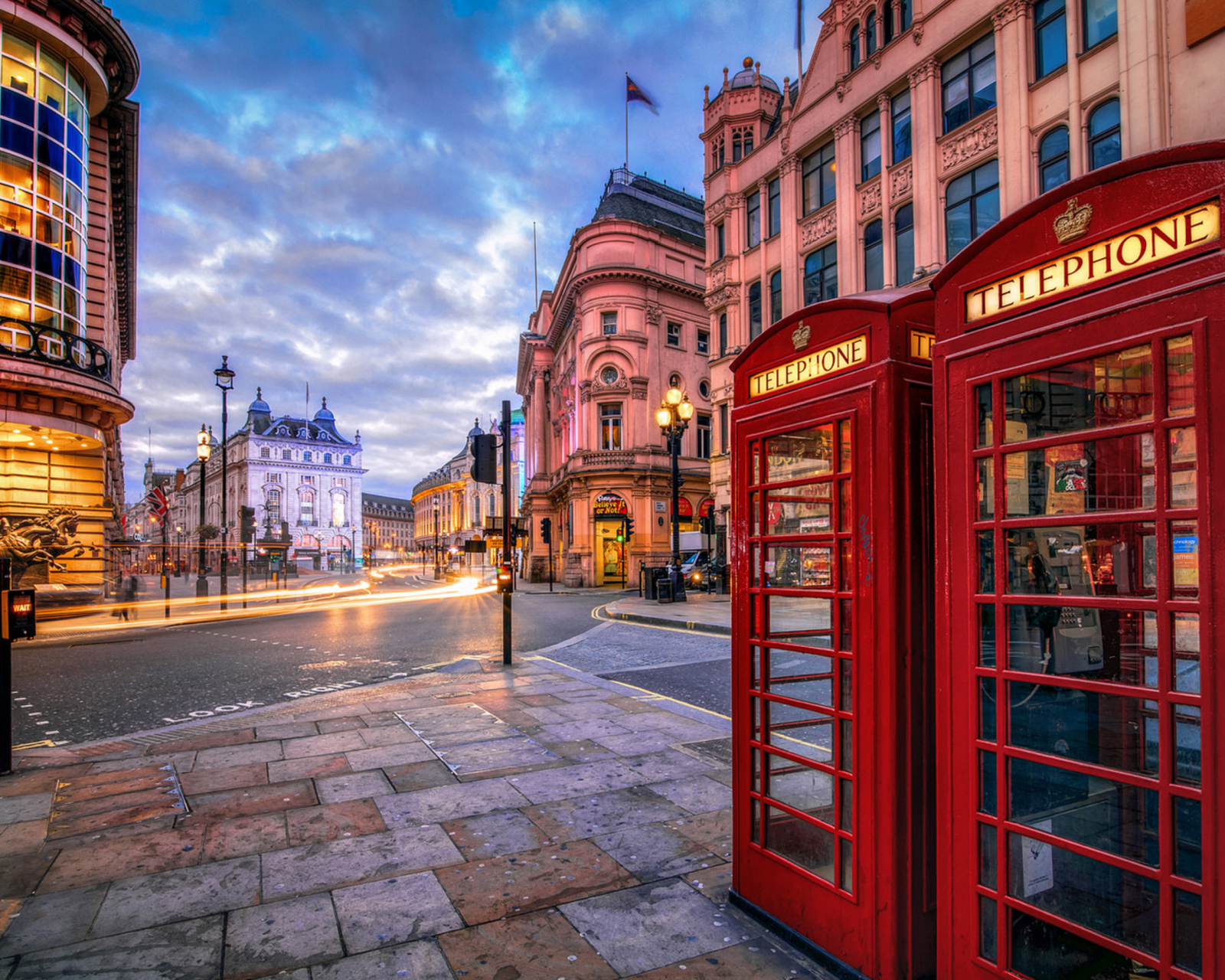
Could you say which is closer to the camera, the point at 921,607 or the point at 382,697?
the point at 921,607

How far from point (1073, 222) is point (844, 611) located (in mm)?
1552

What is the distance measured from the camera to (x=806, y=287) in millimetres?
23859

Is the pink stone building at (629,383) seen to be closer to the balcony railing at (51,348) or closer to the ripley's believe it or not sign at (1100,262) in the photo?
the balcony railing at (51,348)

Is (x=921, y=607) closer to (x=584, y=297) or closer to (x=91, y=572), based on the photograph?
(x=91, y=572)

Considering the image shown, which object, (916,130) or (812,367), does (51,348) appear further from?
(916,130)

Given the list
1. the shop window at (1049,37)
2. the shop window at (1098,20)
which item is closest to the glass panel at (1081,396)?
the shop window at (1098,20)

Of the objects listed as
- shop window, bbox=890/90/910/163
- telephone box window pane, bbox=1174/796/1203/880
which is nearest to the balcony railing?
telephone box window pane, bbox=1174/796/1203/880

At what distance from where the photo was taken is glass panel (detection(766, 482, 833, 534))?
9.75 ft

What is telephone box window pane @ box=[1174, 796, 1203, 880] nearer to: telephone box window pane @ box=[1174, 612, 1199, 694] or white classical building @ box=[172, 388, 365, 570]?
telephone box window pane @ box=[1174, 612, 1199, 694]

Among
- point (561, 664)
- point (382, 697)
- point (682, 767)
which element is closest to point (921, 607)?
point (682, 767)

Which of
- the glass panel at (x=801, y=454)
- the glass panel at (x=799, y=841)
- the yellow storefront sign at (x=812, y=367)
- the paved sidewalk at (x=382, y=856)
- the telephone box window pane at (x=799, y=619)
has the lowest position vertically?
the paved sidewalk at (x=382, y=856)

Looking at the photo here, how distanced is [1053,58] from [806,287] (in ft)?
29.6

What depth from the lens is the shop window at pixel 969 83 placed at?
17.8 m

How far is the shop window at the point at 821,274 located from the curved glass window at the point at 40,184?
76.5 feet
